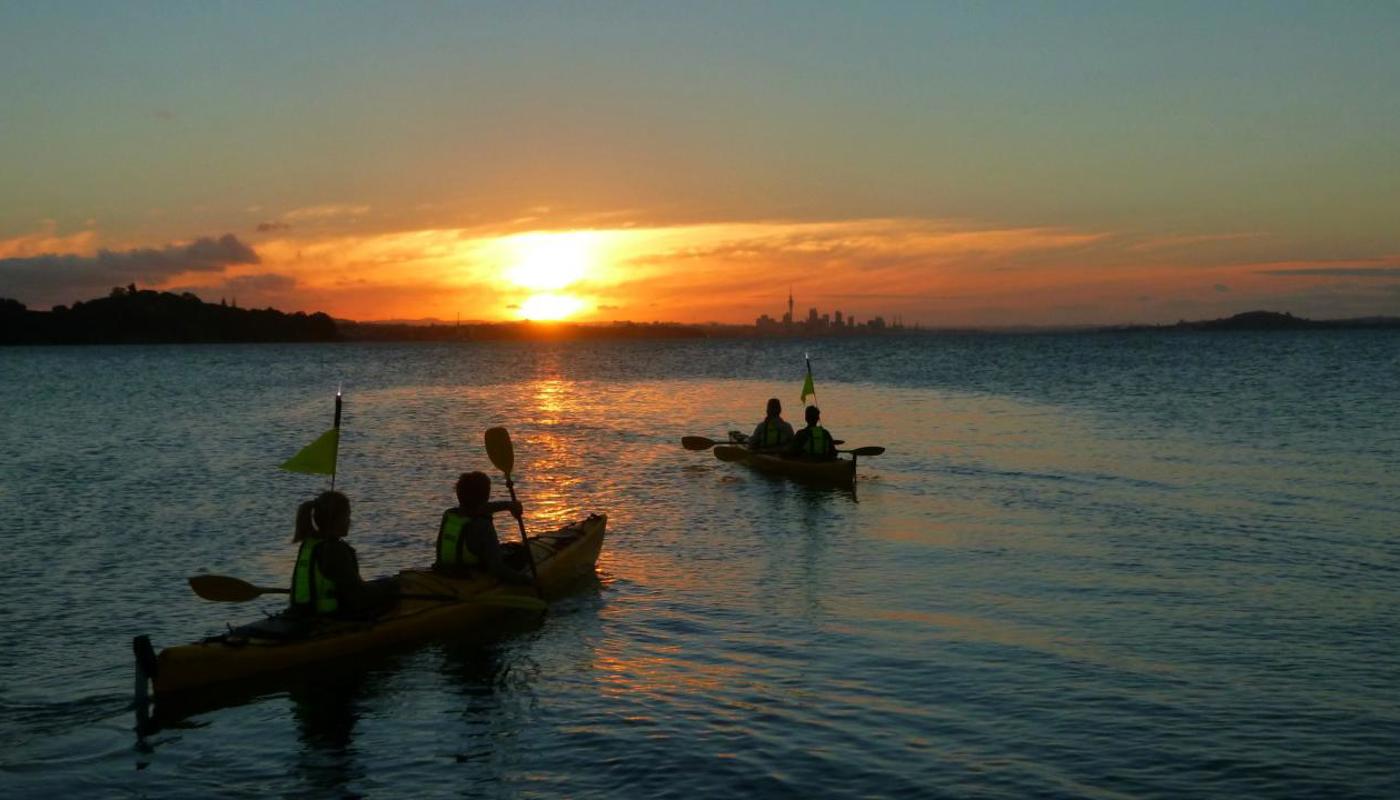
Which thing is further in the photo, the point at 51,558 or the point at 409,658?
the point at 51,558

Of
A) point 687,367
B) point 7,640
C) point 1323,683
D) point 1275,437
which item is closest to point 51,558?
point 7,640

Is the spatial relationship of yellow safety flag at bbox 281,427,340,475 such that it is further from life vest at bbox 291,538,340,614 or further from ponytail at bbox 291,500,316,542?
life vest at bbox 291,538,340,614

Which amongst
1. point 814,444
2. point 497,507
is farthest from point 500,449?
point 814,444

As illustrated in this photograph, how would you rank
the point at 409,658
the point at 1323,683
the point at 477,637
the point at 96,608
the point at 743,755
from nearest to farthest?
the point at 743,755, the point at 1323,683, the point at 409,658, the point at 477,637, the point at 96,608

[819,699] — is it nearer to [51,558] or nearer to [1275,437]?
[51,558]

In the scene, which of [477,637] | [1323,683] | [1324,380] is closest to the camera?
[1323,683]

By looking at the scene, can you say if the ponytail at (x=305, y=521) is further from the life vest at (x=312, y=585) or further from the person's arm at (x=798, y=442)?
the person's arm at (x=798, y=442)

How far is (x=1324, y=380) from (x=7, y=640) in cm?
6177

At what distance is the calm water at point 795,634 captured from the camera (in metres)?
8.59

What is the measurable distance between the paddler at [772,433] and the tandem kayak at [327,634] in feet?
40.0

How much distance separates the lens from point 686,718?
31.2 feet

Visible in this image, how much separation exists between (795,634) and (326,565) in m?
4.84

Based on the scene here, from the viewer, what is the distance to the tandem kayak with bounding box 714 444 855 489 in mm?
23250

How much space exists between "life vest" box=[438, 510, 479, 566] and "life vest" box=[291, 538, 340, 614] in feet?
5.55
